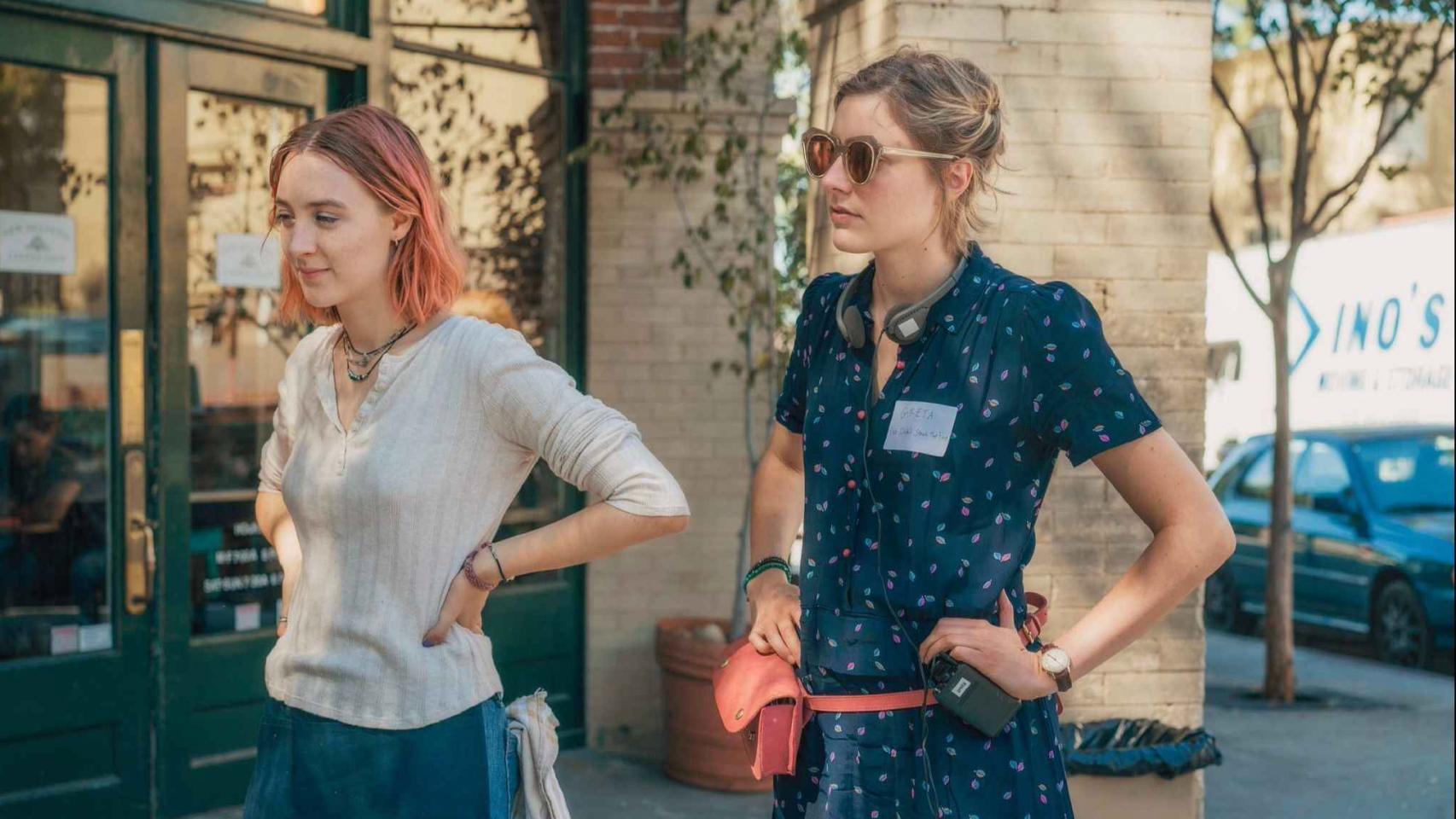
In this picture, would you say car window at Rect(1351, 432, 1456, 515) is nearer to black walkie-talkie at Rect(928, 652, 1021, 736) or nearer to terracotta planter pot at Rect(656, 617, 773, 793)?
terracotta planter pot at Rect(656, 617, 773, 793)

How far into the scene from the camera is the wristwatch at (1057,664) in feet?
7.45

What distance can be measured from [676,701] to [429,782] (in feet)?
14.5

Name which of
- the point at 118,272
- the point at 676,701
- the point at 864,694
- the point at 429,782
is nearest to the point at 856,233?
the point at 864,694

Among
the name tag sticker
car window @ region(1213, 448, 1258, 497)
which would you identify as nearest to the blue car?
car window @ region(1213, 448, 1258, 497)

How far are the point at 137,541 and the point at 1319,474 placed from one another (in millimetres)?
9405

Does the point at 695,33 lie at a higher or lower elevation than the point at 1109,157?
higher

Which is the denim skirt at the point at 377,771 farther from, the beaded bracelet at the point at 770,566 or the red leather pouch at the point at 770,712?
the beaded bracelet at the point at 770,566

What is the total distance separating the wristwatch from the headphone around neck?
488 mm

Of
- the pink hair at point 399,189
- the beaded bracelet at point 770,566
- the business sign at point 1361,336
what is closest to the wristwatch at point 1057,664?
the beaded bracelet at point 770,566

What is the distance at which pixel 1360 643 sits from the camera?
12875mm

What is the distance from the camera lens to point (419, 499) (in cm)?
231

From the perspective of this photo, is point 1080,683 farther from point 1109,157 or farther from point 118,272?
point 118,272

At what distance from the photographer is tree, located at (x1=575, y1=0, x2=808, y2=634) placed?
266 inches

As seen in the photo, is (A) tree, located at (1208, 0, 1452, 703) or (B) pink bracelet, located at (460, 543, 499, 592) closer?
(B) pink bracelet, located at (460, 543, 499, 592)
